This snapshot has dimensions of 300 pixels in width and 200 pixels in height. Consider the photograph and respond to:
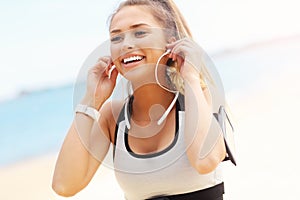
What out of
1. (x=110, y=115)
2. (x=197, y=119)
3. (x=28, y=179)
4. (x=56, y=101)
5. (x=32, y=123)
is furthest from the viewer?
(x=32, y=123)

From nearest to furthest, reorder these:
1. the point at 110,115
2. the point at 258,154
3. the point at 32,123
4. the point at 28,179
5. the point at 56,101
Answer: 1. the point at 110,115
2. the point at 258,154
3. the point at 28,179
4. the point at 56,101
5. the point at 32,123

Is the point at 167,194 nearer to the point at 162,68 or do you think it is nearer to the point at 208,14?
the point at 162,68

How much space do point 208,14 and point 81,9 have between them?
84 cm

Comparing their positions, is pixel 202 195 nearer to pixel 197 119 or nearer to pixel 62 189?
pixel 197 119

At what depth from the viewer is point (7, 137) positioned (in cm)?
265

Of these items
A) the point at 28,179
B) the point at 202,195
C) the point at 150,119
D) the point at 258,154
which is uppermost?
the point at 150,119

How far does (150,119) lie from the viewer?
829 millimetres

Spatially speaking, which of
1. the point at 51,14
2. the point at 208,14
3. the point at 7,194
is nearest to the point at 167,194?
the point at 7,194

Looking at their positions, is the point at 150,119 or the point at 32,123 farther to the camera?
the point at 32,123

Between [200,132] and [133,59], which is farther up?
[133,59]

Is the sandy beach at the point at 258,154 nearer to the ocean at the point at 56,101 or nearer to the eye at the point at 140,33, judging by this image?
the ocean at the point at 56,101

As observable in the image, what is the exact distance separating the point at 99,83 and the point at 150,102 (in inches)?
4.0

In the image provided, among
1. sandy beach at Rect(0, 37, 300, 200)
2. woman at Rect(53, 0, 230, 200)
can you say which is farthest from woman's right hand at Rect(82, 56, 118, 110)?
sandy beach at Rect(0, 37, 300, 200)

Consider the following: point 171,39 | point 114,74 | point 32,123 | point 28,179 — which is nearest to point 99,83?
point 114,74
